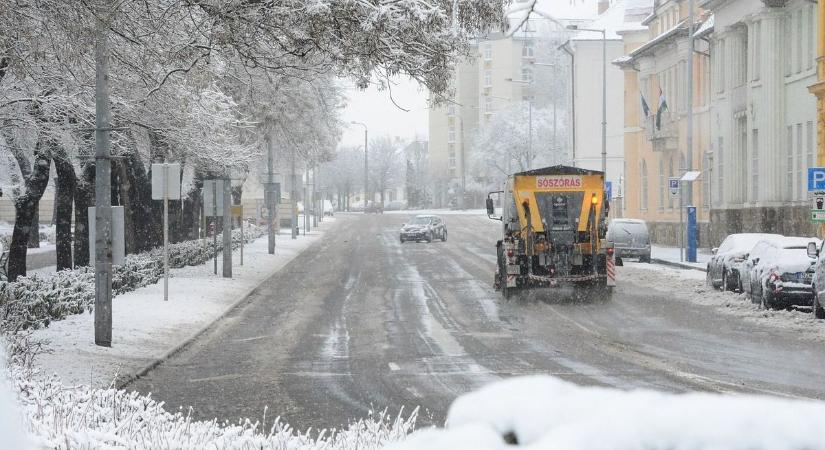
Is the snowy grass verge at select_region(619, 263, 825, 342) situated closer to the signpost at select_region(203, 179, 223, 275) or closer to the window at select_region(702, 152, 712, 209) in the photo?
the signpost at select_region(203, 179, 223, 275)

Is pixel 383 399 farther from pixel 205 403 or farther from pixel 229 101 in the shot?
pixel 229 101

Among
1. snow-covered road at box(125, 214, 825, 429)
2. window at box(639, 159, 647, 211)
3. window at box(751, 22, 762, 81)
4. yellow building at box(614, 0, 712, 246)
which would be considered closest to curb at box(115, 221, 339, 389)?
snow-covered road at box(125, 214, 825, 429)

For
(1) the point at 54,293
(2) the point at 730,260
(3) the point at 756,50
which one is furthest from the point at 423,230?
(1) the point at 54,293

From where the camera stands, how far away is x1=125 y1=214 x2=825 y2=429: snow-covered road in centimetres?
1258

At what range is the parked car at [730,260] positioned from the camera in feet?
90.5

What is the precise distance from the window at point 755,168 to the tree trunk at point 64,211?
25.8 meters

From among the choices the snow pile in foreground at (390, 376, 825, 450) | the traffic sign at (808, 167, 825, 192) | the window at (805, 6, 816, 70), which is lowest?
the snow pile in foreground at (390, 376, 825, 450)

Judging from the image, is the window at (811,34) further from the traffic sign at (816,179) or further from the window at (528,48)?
the traffic sign at (816,179)

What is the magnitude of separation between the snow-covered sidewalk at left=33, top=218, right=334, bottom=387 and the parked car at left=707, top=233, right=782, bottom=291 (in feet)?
38.6

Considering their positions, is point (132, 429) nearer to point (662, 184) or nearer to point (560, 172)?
Result: point (560, 172)

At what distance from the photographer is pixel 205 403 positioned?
480 inches

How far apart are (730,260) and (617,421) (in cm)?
2571

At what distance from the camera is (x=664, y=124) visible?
56.2 m

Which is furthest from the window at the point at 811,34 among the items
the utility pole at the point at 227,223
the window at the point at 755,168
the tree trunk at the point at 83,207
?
the tree trunk at the point at 83,207
